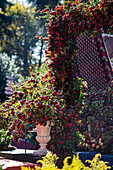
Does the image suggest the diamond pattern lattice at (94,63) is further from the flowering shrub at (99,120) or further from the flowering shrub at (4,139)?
the flowering shrub at (4,139)

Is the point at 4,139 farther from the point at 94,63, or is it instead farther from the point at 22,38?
the point at 22,38

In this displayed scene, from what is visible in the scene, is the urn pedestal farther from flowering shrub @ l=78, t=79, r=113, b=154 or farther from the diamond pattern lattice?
the diamond pattern lattice

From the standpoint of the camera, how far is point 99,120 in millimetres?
6203

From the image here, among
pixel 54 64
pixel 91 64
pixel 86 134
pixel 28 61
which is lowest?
pixel 86 134

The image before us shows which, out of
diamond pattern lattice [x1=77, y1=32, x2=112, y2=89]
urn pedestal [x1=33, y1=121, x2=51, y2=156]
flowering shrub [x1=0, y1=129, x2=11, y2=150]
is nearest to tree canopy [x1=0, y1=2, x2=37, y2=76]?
diamond pattern lattice [x1=77, y1=32, x2=112, y2=89]

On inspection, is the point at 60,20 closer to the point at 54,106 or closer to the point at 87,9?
the point at 87,9

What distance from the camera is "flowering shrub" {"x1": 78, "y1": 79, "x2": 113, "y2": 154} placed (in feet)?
18.6

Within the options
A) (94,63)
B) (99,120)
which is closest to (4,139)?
(99,120)

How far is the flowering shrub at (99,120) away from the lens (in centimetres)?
568

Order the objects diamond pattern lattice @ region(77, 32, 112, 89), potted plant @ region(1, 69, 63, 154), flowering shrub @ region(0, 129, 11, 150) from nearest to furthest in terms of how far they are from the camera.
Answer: potted plant @ region(1, 69, 63, 154), flowering shrub @ region(0, 129, 11, 150), diamond pattern lattice @ region(77, 32, 112, 89)

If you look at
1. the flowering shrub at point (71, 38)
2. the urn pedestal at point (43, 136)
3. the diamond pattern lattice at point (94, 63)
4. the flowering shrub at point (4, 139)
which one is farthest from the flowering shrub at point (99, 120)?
the flowering shrub at point (4, 139)

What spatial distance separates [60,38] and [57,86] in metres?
1.19

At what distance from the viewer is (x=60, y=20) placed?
20.3ft

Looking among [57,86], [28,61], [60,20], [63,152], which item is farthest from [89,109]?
[28,61]
